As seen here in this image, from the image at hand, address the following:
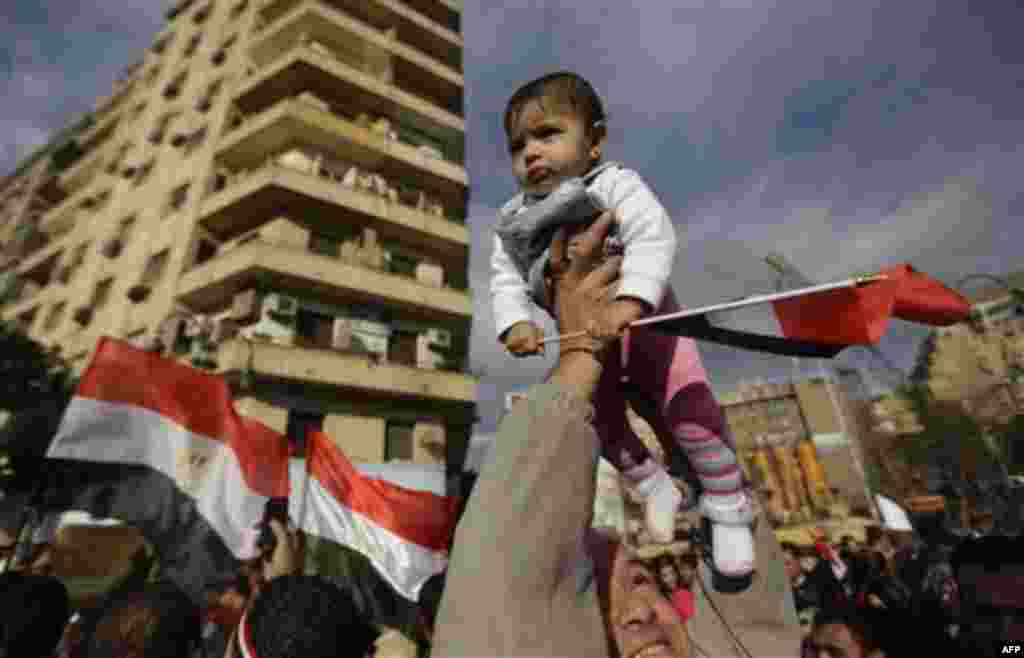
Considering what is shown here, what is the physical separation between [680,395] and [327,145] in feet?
61.5

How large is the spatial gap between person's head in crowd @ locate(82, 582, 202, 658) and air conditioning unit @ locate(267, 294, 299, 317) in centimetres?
1264

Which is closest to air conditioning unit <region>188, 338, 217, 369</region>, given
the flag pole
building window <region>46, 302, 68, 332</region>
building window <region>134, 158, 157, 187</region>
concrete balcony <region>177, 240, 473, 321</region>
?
concrete balcony <region>177, 240, 473, 321</region>

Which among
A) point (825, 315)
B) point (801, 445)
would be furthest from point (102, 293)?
point (801, 445)

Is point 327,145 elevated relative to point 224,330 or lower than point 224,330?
elevated

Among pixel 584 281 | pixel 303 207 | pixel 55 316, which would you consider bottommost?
pixel 584 281

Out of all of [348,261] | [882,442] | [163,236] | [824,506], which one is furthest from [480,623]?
[882,442]

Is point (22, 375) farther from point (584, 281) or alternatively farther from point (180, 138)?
point (584, 281)

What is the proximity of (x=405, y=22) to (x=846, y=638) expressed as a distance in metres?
24.5

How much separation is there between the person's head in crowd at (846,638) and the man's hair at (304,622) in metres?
2.53

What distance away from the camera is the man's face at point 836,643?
281cm

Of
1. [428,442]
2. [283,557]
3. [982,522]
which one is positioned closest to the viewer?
[283,557]

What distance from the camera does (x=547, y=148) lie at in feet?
4.89

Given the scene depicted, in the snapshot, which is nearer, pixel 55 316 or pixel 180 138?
pixel 180 138

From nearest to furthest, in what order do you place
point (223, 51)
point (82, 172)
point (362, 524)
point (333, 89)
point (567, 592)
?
point (567, 592) → point (362, 524) → point (333, 89) → point (223, 51) → point (82, 172)
